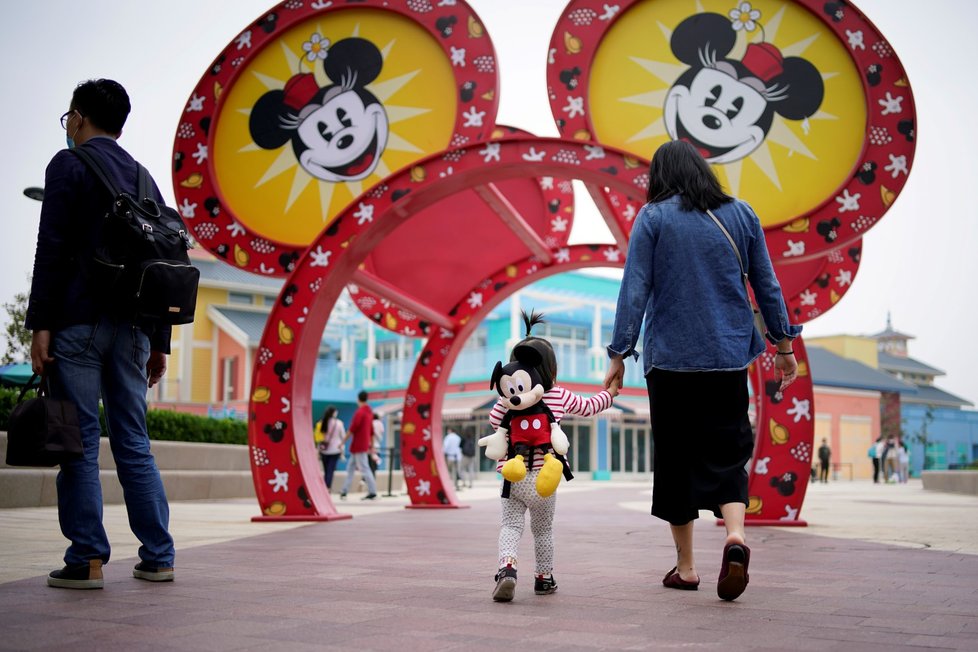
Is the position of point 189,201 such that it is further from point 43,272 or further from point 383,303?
point 43,272

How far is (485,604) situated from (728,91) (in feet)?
20.0

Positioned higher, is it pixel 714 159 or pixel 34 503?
pixel 714 159

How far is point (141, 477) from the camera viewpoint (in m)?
4.49

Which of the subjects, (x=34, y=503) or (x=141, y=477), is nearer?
(x=141, y=477)

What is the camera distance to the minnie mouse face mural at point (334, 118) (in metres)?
10.1

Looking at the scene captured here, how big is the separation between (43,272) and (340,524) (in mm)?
5591

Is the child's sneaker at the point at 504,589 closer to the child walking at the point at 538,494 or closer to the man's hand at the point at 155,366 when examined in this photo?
the child walking at the point at 538,494

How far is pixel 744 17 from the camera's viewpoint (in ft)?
29.0

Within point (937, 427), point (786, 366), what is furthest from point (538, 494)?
point (937, 427)

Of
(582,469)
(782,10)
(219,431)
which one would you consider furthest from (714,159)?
(582,469)

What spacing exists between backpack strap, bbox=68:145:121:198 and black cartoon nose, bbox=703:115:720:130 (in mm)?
5824

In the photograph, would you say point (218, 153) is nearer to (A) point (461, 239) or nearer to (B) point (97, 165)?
(A) point (461, 239)

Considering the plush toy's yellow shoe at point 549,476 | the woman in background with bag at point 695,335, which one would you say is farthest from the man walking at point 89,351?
the woman in background with bag at point 695,335

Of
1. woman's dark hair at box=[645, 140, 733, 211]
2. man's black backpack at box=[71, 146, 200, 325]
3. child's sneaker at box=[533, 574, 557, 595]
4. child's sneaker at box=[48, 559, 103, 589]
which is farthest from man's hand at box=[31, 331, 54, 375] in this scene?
woman's dark hair at box=[645, 140, 733, 211]
